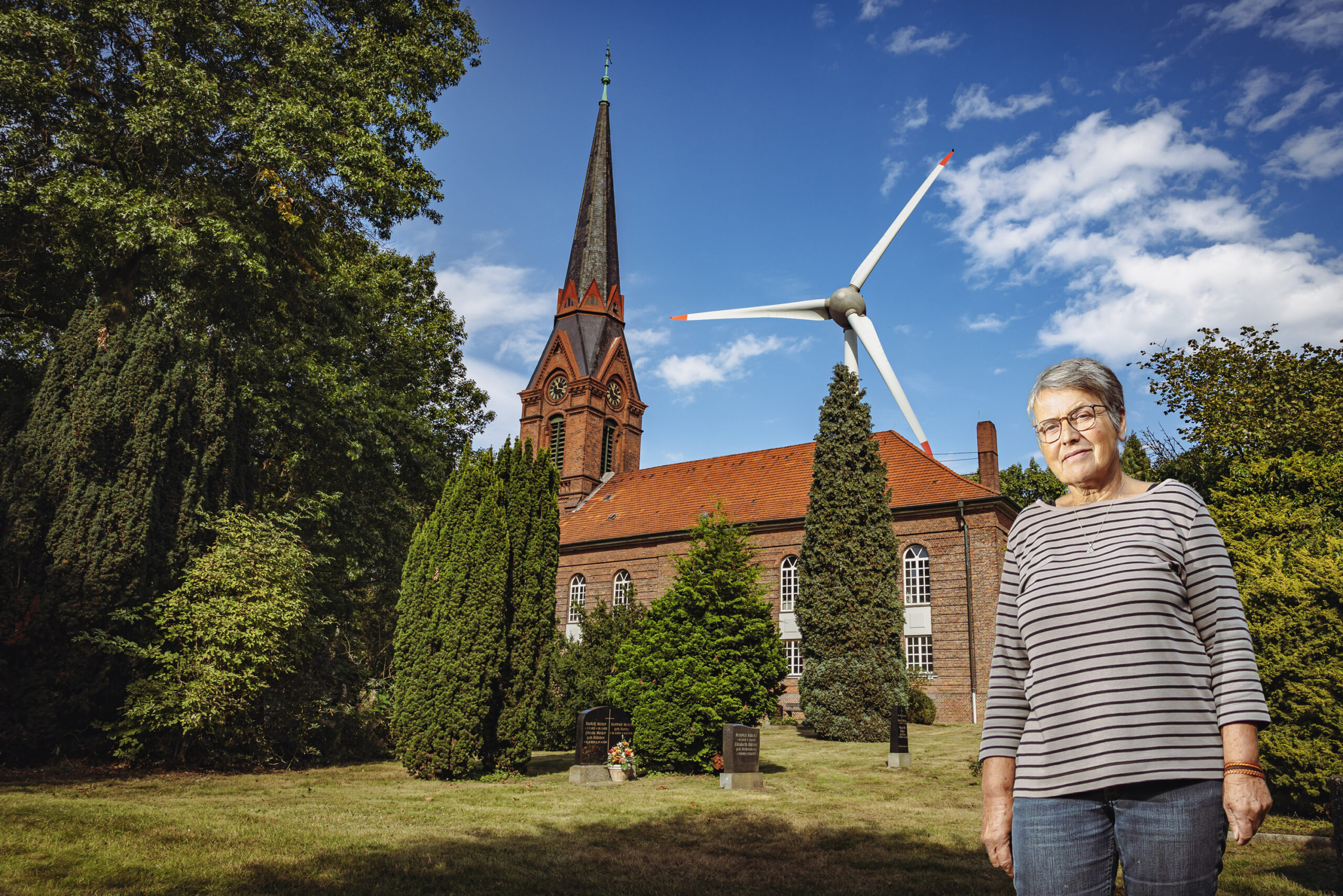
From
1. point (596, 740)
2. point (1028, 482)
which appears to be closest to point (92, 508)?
point (596, 740)

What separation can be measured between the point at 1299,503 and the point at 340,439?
704 inches

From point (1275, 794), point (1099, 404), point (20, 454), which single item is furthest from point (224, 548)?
point (1275, 794)

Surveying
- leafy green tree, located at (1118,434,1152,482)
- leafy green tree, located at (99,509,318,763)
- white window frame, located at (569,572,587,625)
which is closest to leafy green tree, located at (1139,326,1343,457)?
leafy green tree, located at (1118,434,1152,482)

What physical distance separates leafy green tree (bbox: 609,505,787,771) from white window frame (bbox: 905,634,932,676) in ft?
52.8

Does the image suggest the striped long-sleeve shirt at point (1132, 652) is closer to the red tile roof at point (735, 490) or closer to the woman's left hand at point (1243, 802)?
the woman's left hand at point (1243, 802)

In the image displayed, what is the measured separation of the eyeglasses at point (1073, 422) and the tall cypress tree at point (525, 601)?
471 inches

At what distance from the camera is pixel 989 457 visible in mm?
32969

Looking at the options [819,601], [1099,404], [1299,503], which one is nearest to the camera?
[1099,404]

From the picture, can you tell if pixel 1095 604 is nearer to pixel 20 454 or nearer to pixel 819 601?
pixel 20 454

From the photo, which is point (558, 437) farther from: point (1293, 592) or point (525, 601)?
point (1293, 592)

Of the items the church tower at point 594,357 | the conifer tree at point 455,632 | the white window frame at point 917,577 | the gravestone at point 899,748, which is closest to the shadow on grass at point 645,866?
the conifer tree at point 455,632

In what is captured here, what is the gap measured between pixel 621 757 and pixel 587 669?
5.48m

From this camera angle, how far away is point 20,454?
1287 centimetres

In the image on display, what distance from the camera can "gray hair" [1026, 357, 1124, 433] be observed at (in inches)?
104
